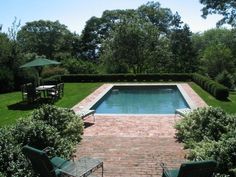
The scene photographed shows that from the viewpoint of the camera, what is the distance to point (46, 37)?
60844 millimetres

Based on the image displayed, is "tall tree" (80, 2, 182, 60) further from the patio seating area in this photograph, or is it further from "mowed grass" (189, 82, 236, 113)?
the patio seating area

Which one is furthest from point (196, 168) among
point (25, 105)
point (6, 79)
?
point (6, 79)

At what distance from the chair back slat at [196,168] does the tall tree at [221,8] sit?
2786cm

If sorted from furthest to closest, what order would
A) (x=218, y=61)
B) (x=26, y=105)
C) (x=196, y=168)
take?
1. (x=218, y=61)
2. (x=26, y=105)
3. (x=196, y=168)

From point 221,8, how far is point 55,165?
2832 centimetres

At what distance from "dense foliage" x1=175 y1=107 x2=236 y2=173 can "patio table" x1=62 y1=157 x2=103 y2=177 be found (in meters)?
2.24

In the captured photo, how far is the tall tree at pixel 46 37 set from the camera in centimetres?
5831

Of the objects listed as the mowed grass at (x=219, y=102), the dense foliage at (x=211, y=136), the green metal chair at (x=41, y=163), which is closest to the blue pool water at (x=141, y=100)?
the mowed grass at (x=219, y=102)

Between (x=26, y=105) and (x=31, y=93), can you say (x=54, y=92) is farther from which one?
(x=26, y=105)

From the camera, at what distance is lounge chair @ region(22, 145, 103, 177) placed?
633 cm

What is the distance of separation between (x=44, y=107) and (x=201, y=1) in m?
24.3

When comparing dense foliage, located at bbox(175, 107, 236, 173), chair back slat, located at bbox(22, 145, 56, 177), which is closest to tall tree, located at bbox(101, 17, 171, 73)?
dense foliage, located at bbox(175, 107, 236, 173)

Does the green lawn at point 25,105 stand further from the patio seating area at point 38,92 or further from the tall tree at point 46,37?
the tall tree at point 46,37

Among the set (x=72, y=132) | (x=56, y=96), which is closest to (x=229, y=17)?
(x=56, y=96)
